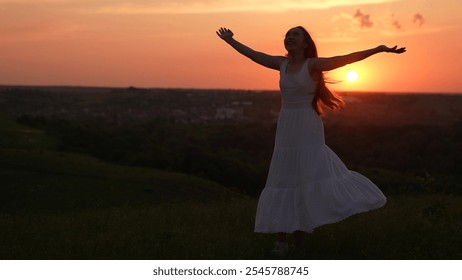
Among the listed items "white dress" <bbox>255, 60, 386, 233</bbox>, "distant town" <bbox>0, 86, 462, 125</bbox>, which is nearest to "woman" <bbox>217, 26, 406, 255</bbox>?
"white dress" <bbox>255, 60, 386, 233</bbox>

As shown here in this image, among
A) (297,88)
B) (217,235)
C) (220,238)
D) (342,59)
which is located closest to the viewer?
(342,59)

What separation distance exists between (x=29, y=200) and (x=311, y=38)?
655 inches

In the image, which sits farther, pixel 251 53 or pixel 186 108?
pixel 186 108

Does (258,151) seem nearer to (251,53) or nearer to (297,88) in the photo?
(251,53)

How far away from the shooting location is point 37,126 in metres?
66.5

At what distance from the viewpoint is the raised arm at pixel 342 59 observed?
8042 mm

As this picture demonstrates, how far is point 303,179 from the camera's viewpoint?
9.05 meters

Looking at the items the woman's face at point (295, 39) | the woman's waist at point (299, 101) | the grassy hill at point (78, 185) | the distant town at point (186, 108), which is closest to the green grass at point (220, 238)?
the woman's waist at point (299, 101)

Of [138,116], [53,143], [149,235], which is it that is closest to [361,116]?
[138,116]

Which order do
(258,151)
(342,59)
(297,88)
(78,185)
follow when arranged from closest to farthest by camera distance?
(342,59)
(297,88)
(78,185)
(258,151)

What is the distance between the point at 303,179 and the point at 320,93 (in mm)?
1249

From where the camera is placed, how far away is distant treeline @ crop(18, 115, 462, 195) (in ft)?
146

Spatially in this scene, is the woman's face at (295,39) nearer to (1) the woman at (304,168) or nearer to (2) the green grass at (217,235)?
(1) the woman at (304,168)

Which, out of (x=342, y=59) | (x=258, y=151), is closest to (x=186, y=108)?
(x=258, y=151)
